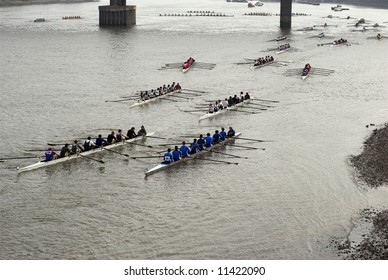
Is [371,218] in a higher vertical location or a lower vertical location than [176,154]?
lower

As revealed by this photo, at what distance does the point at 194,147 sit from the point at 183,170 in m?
1.49

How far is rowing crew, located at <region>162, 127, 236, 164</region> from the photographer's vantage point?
74.1ft

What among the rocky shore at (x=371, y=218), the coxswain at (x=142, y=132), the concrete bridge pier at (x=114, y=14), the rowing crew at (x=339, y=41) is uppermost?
the concrete bridge pier at (x=114, y=14)

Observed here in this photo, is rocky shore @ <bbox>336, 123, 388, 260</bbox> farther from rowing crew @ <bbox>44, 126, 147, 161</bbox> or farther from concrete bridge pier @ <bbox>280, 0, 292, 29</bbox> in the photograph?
concrete bridge pier @ <bbox>280, 0, 292, 29</bbox>

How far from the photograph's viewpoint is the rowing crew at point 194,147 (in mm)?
22587

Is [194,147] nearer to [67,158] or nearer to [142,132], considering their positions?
[142,132]

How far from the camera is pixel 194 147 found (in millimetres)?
23688

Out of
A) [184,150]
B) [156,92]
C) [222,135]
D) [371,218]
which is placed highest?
[156,92]

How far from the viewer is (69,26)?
8300cm

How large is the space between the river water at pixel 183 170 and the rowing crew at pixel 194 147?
49 cm

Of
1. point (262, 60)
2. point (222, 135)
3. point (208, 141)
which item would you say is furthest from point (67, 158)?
point (262, 60)

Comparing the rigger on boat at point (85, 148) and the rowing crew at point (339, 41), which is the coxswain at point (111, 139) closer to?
the rigger on boat at point (85, 148)

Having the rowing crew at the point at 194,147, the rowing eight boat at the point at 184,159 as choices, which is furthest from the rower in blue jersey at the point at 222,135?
the rowing eight boat at the point at 184,159

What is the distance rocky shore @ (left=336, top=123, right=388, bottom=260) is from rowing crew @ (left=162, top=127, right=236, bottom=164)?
17.9ft
